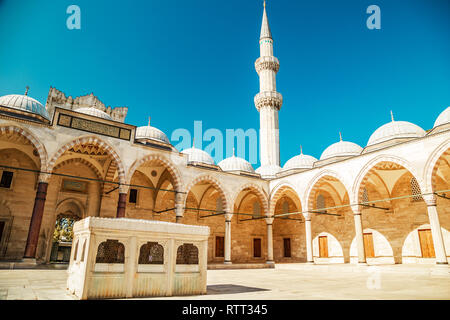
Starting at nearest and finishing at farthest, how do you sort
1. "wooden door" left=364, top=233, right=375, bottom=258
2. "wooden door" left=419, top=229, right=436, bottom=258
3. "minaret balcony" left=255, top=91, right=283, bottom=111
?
"wooden door" left=419, top=229, right=436, bottom=258
"wooden door" left=364, top=233, right=375, bottom=258
"minaret balcony" left=255, top=91, right=283, bottom=111

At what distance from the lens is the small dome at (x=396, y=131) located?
1667 cm

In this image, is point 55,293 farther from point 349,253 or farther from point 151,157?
point 349,253

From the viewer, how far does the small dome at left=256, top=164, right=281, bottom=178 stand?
22717mm

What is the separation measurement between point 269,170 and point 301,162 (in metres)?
2.57

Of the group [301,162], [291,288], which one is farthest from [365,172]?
[301,162]

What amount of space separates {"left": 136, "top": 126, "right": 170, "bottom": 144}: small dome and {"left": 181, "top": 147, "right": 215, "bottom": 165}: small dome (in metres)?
2.29

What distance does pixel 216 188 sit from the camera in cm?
1597

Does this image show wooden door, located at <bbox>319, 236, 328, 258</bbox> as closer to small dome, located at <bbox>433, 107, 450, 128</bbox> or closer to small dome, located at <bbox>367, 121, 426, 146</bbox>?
small dome, located at <bbox>367, 121, 426, 146</bbox>

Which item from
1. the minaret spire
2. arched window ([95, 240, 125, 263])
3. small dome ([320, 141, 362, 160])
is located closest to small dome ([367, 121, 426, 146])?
small dome ([320, 141, 362, 160])

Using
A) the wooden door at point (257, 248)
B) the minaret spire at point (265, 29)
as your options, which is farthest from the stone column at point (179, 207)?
the minaret spire at point (265, 29)

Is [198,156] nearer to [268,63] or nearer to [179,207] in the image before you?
[179,207]

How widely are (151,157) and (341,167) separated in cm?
914
